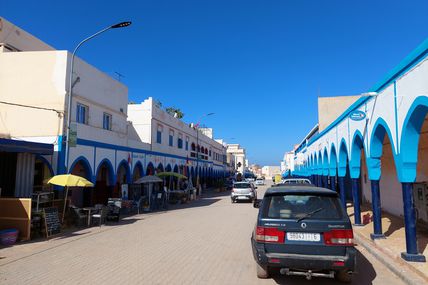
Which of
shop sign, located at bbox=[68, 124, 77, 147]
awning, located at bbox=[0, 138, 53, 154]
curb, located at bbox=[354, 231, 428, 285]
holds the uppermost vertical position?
shop sign, located at bbox=[68, 124, 77, 147]

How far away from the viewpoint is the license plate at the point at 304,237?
18.0ft

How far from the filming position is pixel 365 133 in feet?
35.2

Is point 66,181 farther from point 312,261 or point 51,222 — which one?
point 312,261

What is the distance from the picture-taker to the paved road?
6398 mm

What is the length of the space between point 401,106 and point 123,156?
17102 mm

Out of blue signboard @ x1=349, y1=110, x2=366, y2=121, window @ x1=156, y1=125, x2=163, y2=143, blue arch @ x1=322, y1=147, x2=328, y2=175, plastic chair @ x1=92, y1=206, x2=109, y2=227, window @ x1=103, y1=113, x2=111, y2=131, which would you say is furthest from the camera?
window @ x1=156, y1=125, x2=163, y2=143

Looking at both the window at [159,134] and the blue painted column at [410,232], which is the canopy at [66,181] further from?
the window at [159,134]

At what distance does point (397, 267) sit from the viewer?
6906 millimetres

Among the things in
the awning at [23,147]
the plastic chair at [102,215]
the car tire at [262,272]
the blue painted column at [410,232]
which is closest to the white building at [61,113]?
the awning at [23,147]

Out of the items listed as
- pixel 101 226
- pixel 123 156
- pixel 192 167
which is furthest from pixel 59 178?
pixel 192 167

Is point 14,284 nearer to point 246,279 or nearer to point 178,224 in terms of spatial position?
point 246,279

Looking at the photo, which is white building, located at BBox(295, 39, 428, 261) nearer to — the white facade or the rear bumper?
the rear bumper

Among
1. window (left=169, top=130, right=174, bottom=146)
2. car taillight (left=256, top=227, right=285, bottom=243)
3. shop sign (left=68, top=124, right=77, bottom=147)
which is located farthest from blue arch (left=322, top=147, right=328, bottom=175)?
window (left=169, top=130, right=174, bottom=146)

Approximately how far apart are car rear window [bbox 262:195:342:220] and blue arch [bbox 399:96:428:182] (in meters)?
2.96
